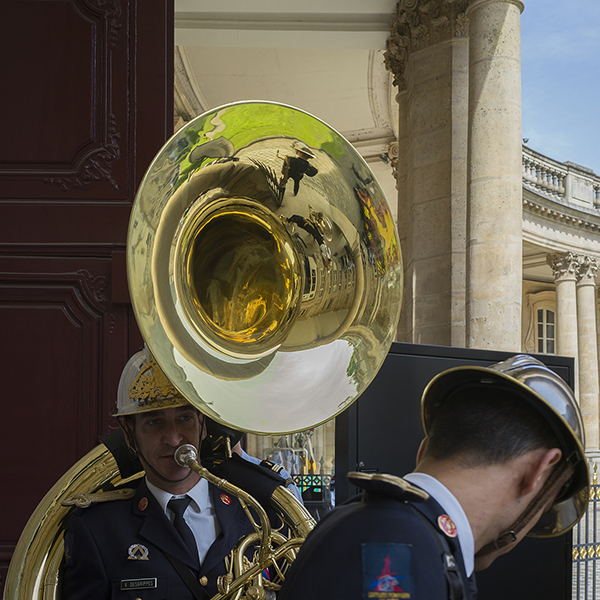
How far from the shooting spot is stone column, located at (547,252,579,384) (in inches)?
708

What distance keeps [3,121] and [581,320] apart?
18789mm

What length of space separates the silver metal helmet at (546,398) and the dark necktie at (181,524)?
750 mm

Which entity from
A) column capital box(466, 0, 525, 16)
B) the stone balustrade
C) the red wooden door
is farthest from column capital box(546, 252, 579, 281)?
the red wooden door

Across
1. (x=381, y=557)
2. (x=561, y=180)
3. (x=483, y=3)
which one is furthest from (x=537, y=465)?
(x=561, y=180)

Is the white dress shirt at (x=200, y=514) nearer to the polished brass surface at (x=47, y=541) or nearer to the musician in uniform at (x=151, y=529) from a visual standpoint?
the musician in uniform at (x=151, y=529)

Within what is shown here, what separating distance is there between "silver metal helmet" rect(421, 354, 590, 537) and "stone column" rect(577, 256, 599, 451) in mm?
18328

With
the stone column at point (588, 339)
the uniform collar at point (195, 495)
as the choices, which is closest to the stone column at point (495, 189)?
the uniform collar at point (195, 495)

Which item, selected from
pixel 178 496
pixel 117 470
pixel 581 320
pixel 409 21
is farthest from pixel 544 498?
pixel 581 320

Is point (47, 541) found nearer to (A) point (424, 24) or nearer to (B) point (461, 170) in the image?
(B) point (461, 170)

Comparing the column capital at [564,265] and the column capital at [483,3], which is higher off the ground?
the column capital at [564,265]

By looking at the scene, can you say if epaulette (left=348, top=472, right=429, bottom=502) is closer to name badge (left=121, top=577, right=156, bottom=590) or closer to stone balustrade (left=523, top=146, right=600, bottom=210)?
name badge (left=121, top=577, right=156, bottom=590)

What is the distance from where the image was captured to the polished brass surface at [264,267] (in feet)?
4.78

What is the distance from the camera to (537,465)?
105 centimetres

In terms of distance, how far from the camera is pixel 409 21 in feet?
20.6
